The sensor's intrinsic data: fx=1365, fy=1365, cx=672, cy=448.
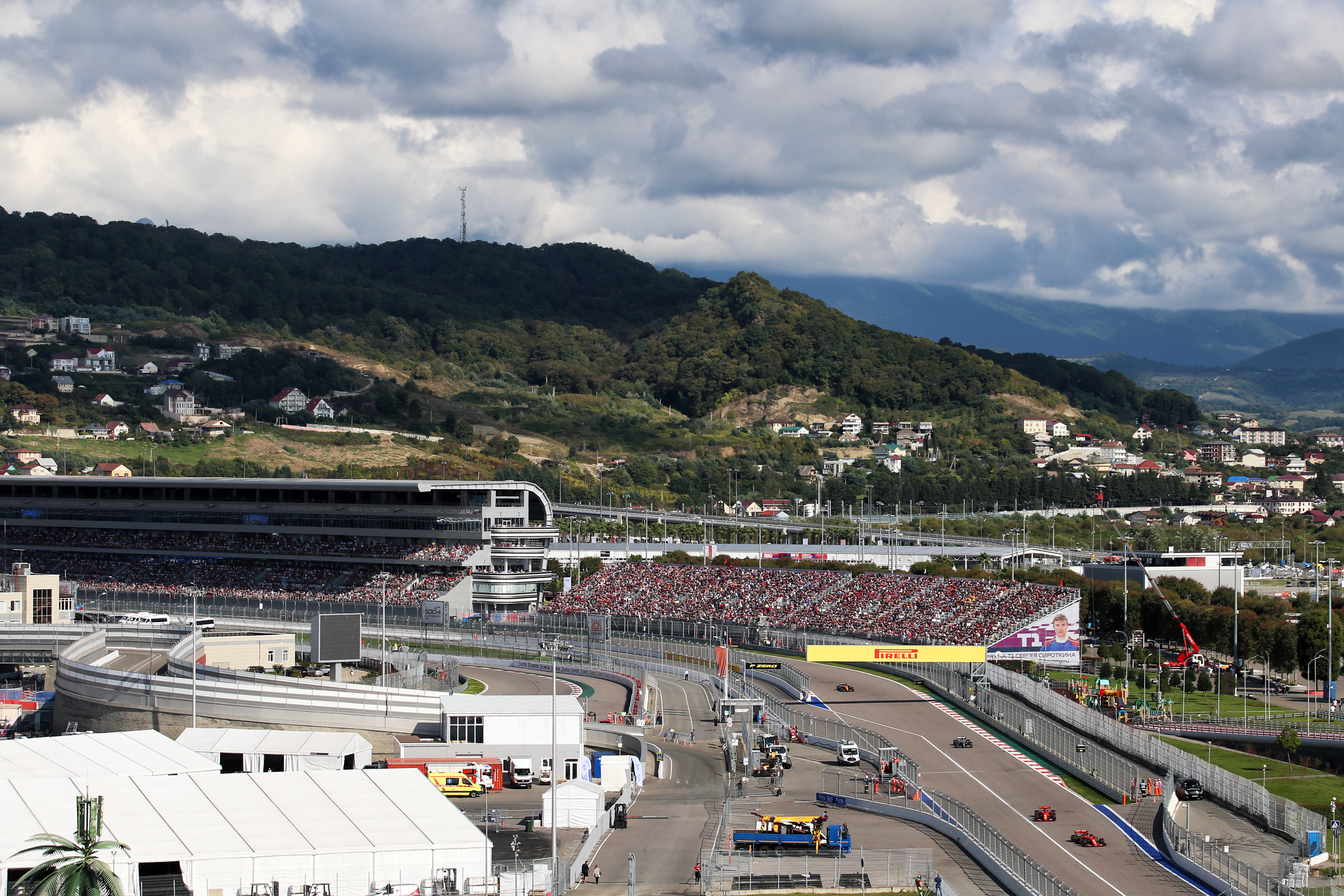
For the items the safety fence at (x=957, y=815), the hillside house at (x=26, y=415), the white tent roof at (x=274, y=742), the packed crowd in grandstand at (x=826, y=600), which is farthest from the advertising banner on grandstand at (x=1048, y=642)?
the hillside house at (x=26, y=415)

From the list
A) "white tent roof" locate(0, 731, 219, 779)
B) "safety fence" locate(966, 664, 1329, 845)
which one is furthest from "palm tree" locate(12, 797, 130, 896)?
"safety fence" locate(966, 664, 1329, 845)

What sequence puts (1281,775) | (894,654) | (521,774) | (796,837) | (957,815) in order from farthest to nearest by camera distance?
(894,654), (1281,775), (521,774), (957,815), (796,837)

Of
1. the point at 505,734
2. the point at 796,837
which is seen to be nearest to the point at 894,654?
the point at 505,734

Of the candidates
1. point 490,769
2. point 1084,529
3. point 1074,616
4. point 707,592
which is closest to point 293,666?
point 490,769

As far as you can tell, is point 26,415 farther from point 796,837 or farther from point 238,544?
point 796,837

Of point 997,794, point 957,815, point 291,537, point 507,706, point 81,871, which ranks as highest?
point 291,537

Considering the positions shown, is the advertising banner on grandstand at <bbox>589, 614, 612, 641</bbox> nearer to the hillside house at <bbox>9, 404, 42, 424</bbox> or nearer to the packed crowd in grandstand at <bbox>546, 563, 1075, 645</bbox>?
the packed crowd in grandstand at <bbox>546, 563, 1075, 645</bbox>

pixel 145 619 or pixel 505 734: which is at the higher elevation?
pixel 505 734
